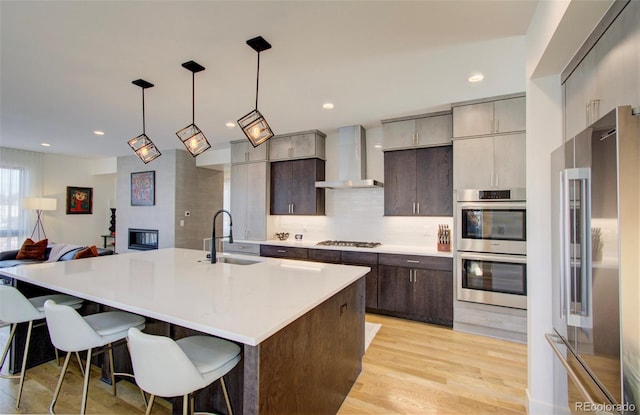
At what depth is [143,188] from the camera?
6.43m

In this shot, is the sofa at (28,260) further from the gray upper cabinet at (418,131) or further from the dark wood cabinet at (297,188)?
the gray upper cabinet at (418,131)

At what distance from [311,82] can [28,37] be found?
7.13 ft

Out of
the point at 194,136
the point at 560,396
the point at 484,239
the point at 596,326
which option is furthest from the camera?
the point at 484,239

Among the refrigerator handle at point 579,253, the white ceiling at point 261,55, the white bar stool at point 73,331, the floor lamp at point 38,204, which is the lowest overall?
the white bar stool at point 73,331

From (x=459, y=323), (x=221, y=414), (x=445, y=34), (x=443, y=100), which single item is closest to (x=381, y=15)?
(x=445, y=34)

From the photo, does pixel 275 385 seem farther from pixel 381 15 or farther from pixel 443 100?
pixel 443 100

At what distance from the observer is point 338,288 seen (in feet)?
6.00

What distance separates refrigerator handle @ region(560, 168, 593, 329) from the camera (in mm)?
1276

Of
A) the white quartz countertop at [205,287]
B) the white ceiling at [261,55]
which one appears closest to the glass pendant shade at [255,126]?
the white ceiling at [261,55]

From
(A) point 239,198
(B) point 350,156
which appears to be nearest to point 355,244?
(B) point 350,156

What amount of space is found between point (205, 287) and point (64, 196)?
300 inches

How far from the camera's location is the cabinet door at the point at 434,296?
11.0 ft

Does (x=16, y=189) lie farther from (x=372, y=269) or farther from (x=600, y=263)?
(x=600, y=263)

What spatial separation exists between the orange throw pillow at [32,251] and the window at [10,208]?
111cm
